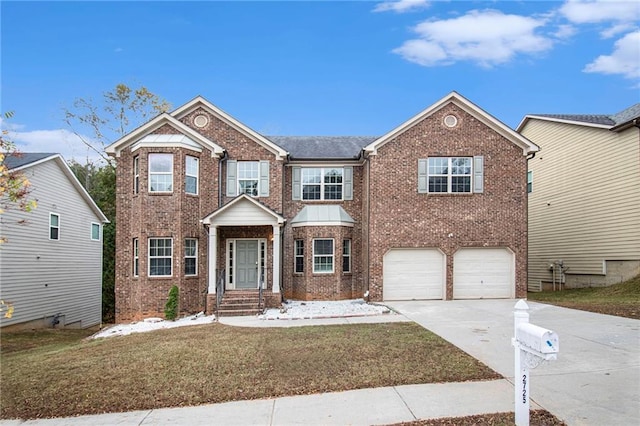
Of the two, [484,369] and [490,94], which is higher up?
[490,94]

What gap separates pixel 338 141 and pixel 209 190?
22.7 ft

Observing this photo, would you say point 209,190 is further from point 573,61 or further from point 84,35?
point 573,61

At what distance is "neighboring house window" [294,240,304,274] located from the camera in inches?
701

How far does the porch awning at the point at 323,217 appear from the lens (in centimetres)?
1746

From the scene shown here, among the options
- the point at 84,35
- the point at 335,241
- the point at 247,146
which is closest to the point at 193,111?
Result: the point at 247,146

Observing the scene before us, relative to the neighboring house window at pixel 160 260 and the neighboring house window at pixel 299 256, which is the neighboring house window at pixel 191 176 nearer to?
the neighboring house window at pixel 160 260

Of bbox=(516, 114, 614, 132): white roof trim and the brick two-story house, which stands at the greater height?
bbox=(516, 114, 614, 132): white roof trim

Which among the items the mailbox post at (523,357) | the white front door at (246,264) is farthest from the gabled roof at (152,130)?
the mailbox post at (523,357)

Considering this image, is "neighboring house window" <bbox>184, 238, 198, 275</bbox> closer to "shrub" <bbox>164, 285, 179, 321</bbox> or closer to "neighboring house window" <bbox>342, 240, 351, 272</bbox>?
"shrub" <bbox>164, 285, 179, 321</bbox>

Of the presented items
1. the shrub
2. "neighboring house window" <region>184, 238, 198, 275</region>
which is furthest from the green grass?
the shrub

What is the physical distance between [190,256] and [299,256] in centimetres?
431

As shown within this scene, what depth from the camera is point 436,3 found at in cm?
1391

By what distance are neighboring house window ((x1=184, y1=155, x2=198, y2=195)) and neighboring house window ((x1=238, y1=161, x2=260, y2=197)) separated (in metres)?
1.75

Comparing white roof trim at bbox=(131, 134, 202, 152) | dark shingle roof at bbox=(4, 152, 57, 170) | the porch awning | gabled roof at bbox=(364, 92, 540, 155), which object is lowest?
the porch awning
